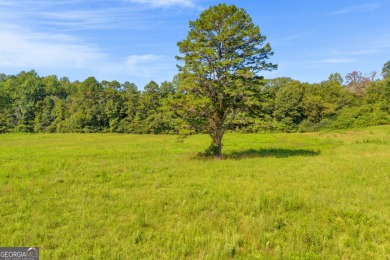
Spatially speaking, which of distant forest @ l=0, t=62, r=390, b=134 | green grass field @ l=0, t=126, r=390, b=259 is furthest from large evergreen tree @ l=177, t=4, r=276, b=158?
distant forest @ l=0, t=62, r=390, b=134

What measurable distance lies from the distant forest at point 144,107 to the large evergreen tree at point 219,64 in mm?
38495

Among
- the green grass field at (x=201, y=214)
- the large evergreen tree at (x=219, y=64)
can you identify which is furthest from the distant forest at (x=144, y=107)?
the green grass field at (x=201, y=214)

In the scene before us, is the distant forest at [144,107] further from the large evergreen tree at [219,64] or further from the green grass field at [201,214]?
the green grass field at [201,214]

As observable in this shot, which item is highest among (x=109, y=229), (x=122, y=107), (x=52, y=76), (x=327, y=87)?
(x=52, y=76)

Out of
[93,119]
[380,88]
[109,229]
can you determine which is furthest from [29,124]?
[380,88]

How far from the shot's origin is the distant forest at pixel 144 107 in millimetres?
61494

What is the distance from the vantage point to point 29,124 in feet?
262

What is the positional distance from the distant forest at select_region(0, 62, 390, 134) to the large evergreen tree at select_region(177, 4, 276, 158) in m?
38.5

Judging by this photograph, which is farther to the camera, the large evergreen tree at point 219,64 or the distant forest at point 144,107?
the distant forest at point 144,107

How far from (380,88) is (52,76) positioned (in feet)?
359

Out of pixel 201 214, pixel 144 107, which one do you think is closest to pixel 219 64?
pixel 201 214

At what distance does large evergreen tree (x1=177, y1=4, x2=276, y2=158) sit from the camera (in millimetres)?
18516

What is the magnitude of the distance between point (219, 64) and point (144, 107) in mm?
60635

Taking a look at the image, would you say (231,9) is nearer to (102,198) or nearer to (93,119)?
(102,198)
